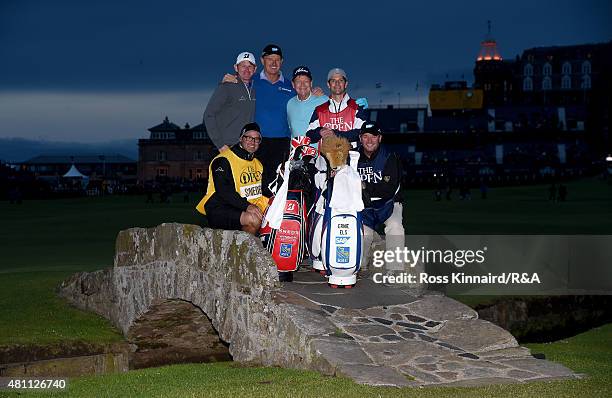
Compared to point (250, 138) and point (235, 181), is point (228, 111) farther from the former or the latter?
point (235, 181)

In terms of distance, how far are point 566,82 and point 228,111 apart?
135m

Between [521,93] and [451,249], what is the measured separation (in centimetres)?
12416

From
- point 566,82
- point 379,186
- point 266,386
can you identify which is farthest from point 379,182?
point 566,82

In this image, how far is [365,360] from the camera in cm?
909

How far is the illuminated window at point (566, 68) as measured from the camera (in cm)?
13862

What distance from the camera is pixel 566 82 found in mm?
139250

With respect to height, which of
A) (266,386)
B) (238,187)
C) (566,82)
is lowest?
(266,386)

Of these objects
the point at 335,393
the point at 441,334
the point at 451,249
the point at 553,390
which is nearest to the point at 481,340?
the point at 441,334

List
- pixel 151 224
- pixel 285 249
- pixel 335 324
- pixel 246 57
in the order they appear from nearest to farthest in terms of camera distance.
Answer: pixel 335 324, pixel 285 249, pixel 246 57, pixel 151 224

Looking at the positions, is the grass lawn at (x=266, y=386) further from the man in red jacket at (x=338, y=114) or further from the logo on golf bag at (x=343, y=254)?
the man in red jacket at (x=338, y=114)

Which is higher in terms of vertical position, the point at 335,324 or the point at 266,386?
the point at 335,324

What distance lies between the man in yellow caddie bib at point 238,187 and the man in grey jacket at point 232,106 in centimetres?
101

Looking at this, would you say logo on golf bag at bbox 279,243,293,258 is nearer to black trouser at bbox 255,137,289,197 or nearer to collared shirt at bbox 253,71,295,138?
black trouser at bbox 255,137,289,197

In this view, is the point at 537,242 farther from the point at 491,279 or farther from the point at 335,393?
the point at 335,393
